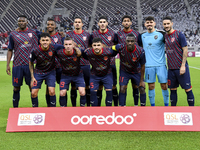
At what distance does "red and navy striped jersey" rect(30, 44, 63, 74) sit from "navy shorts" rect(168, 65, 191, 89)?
229cm

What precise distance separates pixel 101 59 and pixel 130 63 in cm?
56

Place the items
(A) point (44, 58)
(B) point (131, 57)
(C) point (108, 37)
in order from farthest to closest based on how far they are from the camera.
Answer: (C) point (108, 37), (A) point (44, 58), (B) point (131, 57)

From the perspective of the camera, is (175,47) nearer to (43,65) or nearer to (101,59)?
(101,59)

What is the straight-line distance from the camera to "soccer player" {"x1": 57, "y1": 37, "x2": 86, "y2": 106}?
499 cm

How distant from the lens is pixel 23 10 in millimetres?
38875

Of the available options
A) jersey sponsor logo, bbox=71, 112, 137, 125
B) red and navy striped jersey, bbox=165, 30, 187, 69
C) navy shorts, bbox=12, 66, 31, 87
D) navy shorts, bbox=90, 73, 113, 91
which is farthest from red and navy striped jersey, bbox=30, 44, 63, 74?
red and navy striped jersey, bbox=165, 30, 187, 69

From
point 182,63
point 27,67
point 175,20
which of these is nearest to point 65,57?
point 27,67

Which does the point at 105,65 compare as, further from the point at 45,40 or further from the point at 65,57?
the point at 45,40

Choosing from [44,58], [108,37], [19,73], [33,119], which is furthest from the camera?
[108,37]

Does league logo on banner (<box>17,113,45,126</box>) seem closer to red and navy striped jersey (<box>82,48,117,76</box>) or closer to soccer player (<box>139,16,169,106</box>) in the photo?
red and navy striped jersey (<box>82,48,117,76</box>)

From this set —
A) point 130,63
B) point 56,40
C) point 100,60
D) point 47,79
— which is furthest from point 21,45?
point 130,63

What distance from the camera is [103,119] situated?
400 centimetres

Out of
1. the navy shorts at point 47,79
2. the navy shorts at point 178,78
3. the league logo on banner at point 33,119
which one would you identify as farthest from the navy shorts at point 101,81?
the league logo on banner at point 33,119

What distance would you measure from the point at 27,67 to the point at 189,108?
3.21m
